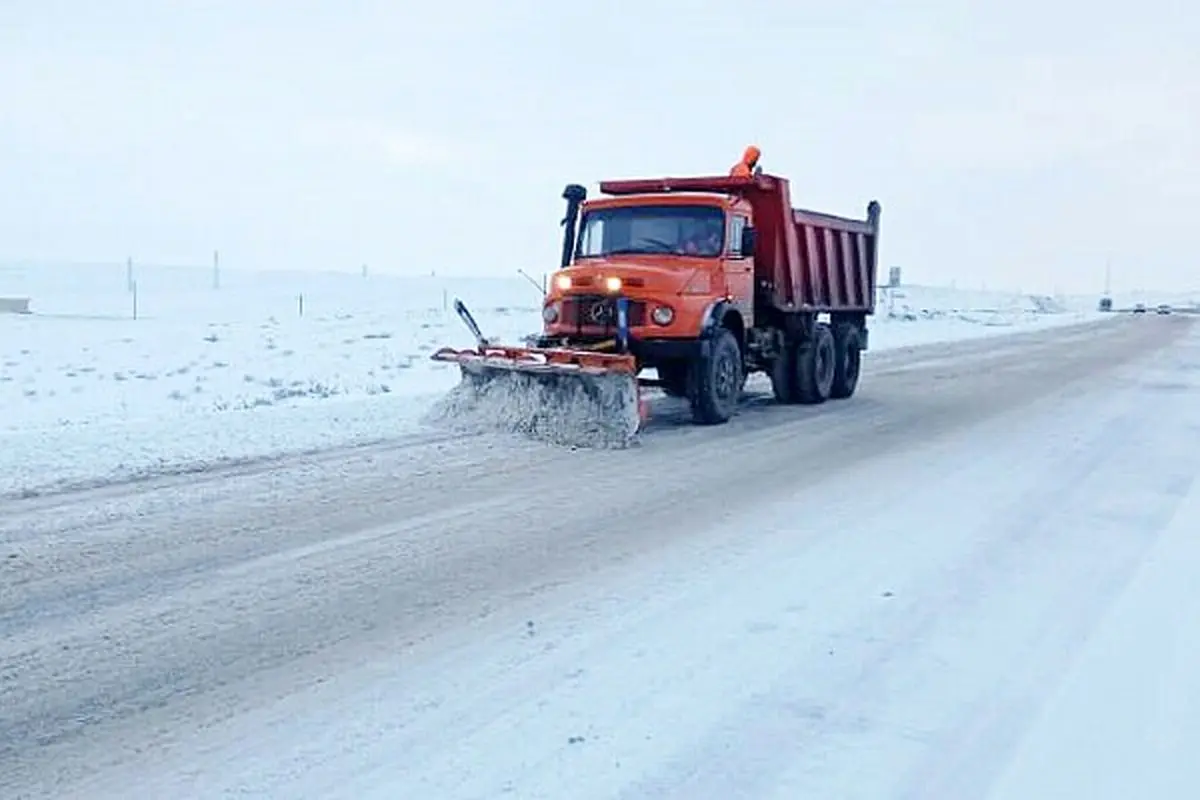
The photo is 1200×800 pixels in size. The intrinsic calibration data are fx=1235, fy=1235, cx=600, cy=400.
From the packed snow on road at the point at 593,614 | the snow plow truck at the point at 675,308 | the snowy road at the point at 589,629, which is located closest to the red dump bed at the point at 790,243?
the snow plow truck at the point at 675,308

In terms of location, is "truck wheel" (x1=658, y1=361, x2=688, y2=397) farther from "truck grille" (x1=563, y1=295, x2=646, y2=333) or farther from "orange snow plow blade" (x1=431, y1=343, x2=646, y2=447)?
"orange snow plow blade" (x1=431, y1=343, x2=646, y2=447)

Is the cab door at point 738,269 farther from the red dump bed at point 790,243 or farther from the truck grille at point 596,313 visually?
the truck grille at point 596,313

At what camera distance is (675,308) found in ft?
42.2

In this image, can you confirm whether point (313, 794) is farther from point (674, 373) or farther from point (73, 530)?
point (674, 373)

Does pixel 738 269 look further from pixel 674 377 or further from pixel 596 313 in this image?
pixel 596 313

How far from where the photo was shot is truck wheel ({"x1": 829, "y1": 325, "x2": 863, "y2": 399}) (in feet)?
57.5

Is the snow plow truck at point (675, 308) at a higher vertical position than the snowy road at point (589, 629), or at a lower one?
higher

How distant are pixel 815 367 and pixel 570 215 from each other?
3.92 meters

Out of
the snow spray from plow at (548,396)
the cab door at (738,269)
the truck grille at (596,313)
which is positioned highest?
the cab door at (738,269)

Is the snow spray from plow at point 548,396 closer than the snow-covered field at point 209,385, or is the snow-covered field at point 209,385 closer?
the snow-covered field at point 209,385

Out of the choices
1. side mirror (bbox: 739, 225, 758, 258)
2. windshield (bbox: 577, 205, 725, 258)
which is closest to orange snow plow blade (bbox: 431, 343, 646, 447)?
windshield (bbox: 577, 205, 725, 258)

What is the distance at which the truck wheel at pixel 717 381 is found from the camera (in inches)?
516

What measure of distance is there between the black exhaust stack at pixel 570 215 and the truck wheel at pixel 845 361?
14.9 ft

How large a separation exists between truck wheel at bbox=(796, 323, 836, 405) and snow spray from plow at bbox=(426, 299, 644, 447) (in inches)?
190
